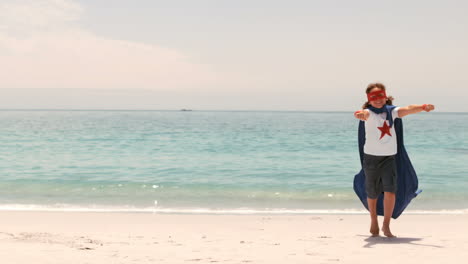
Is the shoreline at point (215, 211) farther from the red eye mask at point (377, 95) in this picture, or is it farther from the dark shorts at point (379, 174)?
the red eye mask at point (377, 95)

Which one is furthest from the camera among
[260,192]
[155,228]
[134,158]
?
[134,158]

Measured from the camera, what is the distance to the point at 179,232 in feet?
21.6

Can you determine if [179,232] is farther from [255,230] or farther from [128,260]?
[128,260]

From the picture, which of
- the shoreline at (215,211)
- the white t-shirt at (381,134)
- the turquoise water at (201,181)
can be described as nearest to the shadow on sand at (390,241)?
the white t-shirt at (381,134)

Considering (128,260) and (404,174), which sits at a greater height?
(404,174)

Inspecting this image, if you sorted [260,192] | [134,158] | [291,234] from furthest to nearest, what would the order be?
[134,158] → [260,192] → [291,234]

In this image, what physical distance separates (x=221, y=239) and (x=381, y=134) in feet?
8.09

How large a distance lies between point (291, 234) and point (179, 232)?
1.62 metres

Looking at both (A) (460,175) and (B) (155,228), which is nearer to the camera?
(B) (155,228)

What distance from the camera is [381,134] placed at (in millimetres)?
5566

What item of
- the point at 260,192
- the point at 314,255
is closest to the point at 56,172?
the point at 260,192

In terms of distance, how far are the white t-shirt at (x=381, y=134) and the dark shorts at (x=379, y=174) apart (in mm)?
92

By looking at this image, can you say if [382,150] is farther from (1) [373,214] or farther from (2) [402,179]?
(1) [373,214]

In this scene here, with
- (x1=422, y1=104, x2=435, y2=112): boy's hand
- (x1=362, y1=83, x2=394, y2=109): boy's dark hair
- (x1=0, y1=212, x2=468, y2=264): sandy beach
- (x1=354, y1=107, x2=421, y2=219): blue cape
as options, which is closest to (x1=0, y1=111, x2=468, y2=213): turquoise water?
(x1=0, y1=212, x2=468, y2=264): sandy beach
